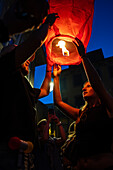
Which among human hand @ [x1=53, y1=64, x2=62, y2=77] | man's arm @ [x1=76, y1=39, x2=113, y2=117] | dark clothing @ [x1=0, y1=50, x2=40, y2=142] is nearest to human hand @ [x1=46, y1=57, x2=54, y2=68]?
human hand @ [x1=53, y1=64, x2=62, y2=77]

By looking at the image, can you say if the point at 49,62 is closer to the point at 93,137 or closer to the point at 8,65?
the point at 8,65

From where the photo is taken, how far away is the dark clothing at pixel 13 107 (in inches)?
43.9

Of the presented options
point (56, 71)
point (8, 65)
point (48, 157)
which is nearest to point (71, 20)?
point (56, 71)

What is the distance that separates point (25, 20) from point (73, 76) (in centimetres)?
2205

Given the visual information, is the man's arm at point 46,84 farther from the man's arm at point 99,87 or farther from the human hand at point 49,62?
the man's arm at point 99,87

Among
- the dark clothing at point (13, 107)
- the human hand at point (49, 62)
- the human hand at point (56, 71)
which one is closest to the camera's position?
the dark clothing at point (13, 107)

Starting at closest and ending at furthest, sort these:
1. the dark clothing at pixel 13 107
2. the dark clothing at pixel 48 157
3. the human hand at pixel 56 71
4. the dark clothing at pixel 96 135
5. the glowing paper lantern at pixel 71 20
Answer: the dark clothing at pixel 13 107 < the dark clothing at pixel 96 135 < the glowing paper lantern at pixel 71 20 < the human hand at pixel 56 71 < the dark clothing at pixel 48 157

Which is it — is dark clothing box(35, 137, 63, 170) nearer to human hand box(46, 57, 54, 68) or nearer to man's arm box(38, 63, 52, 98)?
man's arm box(38, 63, 52, 98)

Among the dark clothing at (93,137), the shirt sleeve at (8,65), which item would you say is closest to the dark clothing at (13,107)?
the shirt sleeve at (8,65)

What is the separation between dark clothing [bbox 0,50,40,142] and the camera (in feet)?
3.66

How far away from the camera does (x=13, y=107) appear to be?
120cm

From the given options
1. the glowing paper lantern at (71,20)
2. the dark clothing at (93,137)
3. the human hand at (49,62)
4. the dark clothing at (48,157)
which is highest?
the glowing paper lantern at (71,20)

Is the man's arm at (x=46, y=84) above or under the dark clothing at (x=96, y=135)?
above

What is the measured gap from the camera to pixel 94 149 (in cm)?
158
